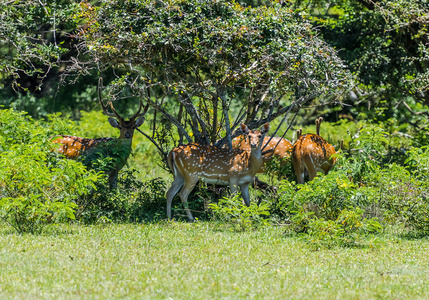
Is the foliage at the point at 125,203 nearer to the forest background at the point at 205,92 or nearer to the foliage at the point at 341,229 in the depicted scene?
the forest background at the point at 205,92

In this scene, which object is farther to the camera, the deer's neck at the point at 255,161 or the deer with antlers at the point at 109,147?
the deer with antlers at the point at 109,147

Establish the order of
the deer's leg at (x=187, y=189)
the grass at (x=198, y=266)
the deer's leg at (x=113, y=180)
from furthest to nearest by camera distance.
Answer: the deer's leg at (x=113, y=180) < the deer's leg at (x=187, y=189) < the grass at (x=198, y=266)

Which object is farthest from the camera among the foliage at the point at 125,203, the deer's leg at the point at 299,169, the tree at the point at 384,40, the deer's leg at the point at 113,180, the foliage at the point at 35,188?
the tree at the point at 384,40

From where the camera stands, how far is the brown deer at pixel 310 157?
1128 centimetres

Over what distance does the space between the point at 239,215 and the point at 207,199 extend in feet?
4.96

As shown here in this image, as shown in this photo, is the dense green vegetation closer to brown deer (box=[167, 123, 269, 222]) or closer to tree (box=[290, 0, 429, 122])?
tree (box=[290, 0, 429, 122])

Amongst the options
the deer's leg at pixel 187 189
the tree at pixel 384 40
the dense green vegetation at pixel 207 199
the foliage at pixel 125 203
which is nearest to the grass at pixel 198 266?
the dense green vegetation at pixel 207 199

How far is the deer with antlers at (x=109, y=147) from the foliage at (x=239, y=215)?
7.02 feet

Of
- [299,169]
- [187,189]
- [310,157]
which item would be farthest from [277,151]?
[187,189]

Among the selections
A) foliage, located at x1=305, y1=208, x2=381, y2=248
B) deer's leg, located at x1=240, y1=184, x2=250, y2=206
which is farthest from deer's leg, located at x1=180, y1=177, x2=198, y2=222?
foliage, located at x1=305, y1=208, x2=381, y2=248

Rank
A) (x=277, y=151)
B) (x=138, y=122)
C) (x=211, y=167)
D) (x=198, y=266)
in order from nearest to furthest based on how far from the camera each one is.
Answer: (x=198, y=266), (x=211, y=167), (x=138, y=122), (x=277, y=151)

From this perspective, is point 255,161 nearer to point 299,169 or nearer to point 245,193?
point 245,193

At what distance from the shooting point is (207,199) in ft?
35.9

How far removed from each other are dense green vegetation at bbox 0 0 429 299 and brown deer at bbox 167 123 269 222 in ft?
1.27
